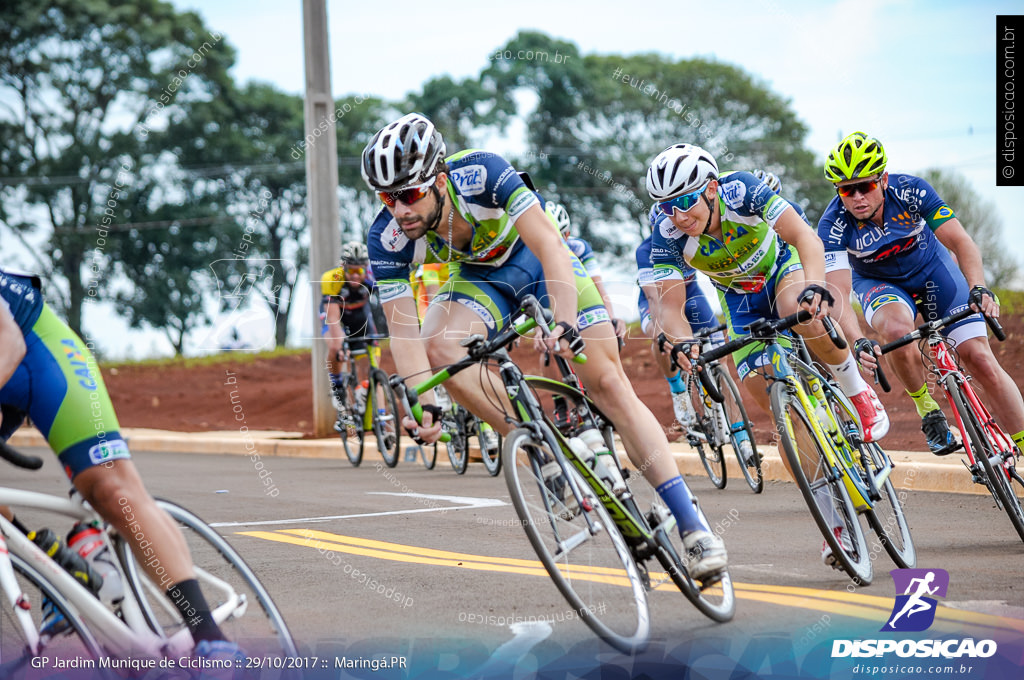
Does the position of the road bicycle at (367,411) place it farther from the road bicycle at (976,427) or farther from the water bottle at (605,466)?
the water bottle at (605,466)

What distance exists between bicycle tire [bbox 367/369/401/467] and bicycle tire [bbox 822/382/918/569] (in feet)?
22.2

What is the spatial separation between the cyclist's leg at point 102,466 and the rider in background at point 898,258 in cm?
473

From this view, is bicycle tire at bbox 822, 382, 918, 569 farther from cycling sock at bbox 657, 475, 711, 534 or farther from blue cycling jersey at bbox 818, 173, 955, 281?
blue cycling jersey at bbox 818, 173, 955, 281

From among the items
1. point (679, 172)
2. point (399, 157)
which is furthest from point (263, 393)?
point (399, 157)

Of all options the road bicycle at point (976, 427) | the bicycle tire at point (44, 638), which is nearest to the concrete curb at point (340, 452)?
the bicycle tire at point (44, 638)

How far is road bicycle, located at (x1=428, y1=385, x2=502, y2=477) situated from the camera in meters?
10.6

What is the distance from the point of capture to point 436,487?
10.1 meters

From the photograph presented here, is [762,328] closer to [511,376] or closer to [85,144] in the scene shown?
[511,376]

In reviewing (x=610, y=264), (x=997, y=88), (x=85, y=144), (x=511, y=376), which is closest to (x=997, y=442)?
(x=511, y=376)

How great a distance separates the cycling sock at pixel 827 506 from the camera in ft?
16.8

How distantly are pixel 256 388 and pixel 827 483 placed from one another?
700 inches

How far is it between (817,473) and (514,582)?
1.53m

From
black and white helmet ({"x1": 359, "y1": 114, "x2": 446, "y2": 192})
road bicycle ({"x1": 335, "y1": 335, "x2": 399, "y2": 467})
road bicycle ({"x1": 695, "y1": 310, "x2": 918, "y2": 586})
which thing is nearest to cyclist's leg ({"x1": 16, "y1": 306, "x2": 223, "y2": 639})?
black and white helmet ({"x1": 359, "y1": 114, "x2": 446, "y2": 192})
